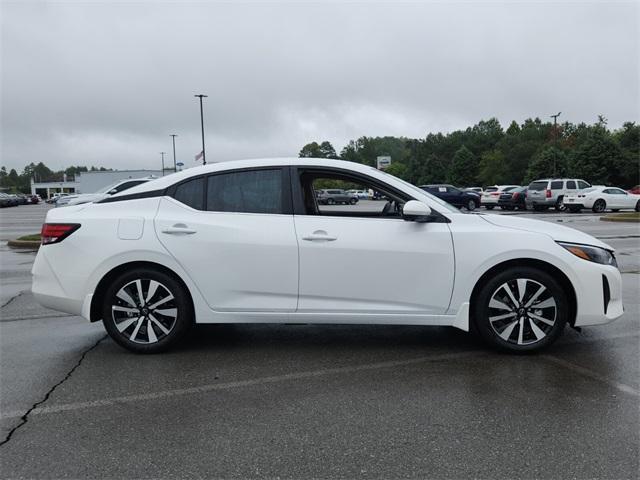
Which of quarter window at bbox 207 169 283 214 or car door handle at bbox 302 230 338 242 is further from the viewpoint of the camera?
quarter window at bbox 207 169 283 214

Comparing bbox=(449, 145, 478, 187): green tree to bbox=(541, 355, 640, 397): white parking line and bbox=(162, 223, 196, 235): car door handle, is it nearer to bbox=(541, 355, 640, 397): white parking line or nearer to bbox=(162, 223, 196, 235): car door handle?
bbox=(541, 355, 640, 397): white parking line

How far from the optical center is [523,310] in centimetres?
436

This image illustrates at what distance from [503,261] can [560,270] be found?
47 centimetres

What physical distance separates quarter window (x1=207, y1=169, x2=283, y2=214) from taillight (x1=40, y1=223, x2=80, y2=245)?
118 centimetres

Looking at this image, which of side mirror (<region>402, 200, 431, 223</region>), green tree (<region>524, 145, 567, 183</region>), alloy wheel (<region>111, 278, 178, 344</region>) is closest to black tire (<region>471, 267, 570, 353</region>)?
side mirror (<region>402, 200, 431, 223</region>)

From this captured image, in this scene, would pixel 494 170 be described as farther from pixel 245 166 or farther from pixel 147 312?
pixel 147 312

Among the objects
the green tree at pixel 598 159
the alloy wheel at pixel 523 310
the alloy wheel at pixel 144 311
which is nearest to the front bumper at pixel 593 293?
the alloy wheel at pixel 523 310

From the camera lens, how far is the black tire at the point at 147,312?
4488mm

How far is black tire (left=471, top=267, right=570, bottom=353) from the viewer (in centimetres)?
433

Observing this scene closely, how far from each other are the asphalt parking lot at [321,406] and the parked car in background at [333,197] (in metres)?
1.29

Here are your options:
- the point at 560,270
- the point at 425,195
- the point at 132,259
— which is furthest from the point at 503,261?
the point at 132,259

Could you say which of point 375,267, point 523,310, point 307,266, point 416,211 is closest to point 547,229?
point 523,310

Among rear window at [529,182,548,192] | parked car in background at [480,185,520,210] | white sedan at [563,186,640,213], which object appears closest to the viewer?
white sedan at [563,186,640,213]

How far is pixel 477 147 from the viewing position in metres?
94.7
